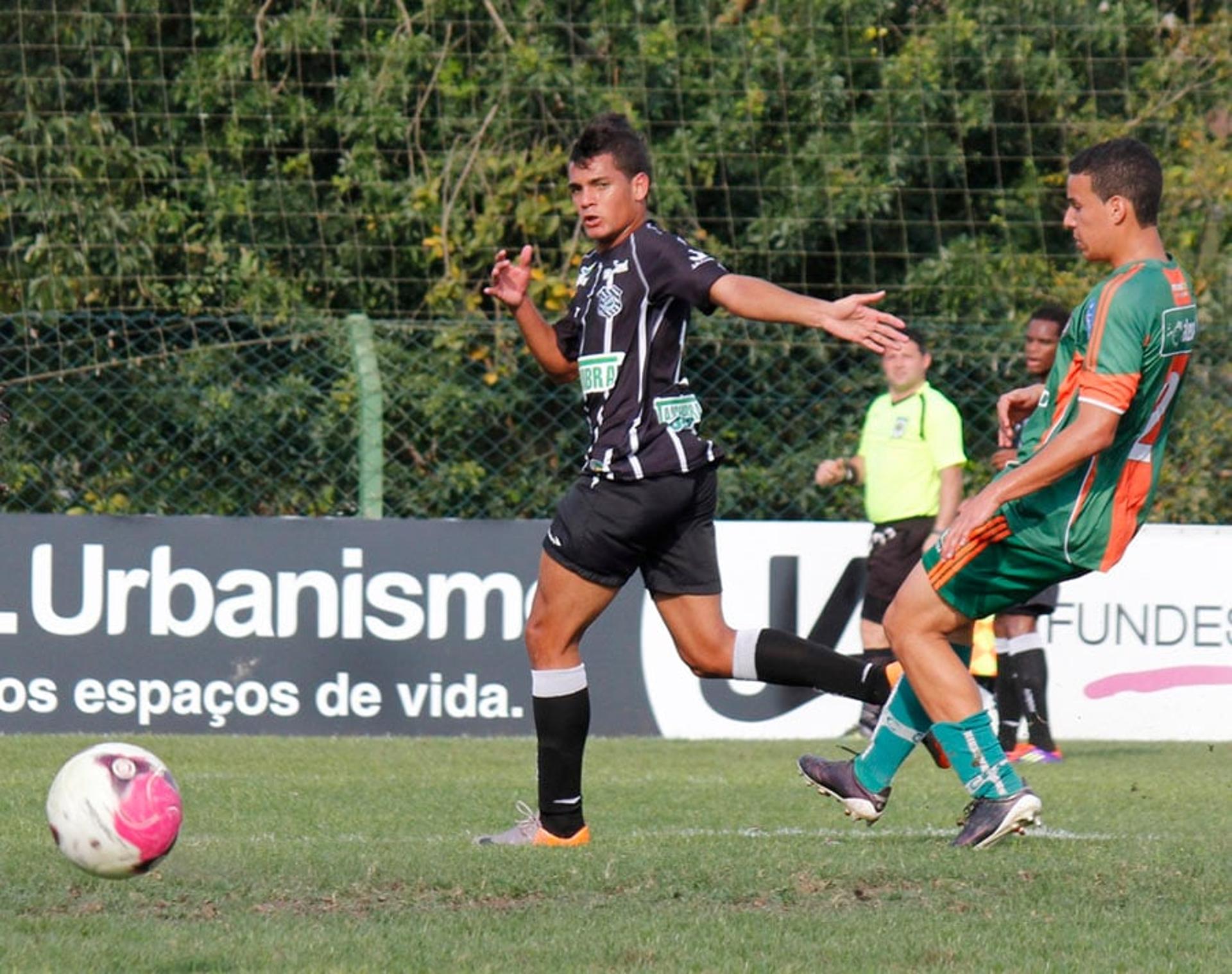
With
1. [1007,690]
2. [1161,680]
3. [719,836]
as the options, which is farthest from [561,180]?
[719,836]

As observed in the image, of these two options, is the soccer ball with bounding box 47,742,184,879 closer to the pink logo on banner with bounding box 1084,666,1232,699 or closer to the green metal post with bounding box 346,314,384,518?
the green metal post with bounding box 346,314,384,518

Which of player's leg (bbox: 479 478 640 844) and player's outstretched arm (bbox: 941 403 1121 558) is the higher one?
player's outstretched arm (bbox: 941 403 1121 558)

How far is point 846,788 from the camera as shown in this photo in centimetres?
643

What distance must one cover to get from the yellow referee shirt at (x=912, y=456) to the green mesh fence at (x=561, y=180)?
6.14 feet

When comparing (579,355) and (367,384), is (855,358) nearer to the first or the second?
(367,384)

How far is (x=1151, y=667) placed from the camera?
11789 millimetres

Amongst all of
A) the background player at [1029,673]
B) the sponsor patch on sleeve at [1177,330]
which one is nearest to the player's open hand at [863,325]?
the sponsor patch on sleeve at [1177,330]

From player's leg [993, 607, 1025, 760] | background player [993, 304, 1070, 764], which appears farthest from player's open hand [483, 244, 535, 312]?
player's leg [993, 607, 1025, 760]

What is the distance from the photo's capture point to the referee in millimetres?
10562

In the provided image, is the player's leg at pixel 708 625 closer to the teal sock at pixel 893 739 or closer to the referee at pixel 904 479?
the teal sock at pixel 893 739

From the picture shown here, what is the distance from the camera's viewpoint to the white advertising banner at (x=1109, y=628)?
11711 millimetres

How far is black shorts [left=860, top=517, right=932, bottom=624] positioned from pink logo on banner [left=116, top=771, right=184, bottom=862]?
19.3 ft

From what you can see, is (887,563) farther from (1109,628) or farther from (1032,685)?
(1109,628)

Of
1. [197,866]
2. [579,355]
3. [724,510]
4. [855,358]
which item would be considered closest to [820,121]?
[855,358]
